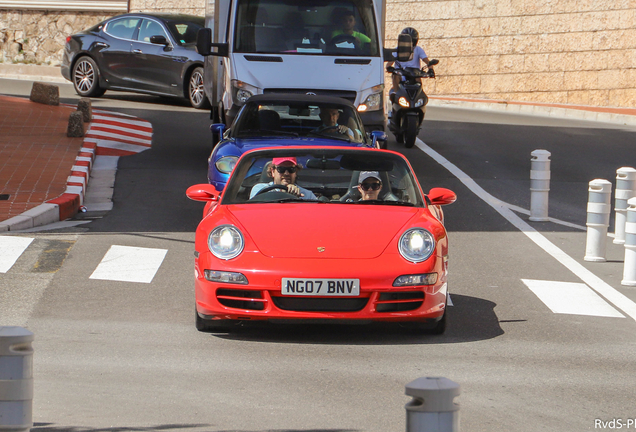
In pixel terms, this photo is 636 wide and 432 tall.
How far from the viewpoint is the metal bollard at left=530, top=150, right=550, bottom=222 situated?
12.0 meters

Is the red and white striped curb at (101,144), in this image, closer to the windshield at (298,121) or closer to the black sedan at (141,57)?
the black sedan at (141,57)

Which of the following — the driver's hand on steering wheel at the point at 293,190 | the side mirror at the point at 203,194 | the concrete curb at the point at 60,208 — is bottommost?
the concrete curb at the point at 60,208

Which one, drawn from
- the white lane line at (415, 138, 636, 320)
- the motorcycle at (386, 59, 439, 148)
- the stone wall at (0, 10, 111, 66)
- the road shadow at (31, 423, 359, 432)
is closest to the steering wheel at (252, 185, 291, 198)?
the white lane line at (415, 138, 636, 320)

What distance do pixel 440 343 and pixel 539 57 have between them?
946 inches

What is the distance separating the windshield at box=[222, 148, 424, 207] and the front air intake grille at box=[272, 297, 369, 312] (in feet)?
3.33

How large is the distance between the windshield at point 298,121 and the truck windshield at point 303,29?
2.26 m

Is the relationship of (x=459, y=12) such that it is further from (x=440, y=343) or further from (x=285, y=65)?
(x=440, y=343)

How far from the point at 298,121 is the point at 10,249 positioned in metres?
3.93

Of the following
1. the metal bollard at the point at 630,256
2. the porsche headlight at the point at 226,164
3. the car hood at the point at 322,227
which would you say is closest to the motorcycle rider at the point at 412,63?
the porsche headlight at the point at 226,164

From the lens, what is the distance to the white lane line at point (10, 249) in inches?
349

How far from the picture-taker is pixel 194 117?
66.6 feet

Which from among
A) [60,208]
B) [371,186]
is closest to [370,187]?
[371,186]

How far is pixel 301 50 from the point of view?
1423 centimetres

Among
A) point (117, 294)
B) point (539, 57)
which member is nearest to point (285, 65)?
point (117, 294)
